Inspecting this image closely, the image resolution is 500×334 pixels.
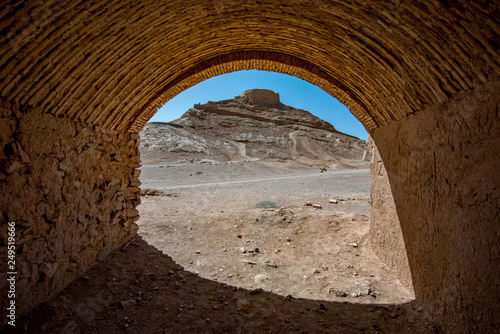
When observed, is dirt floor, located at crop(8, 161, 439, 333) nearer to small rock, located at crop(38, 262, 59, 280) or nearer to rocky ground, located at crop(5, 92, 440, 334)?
rocky ground, located at crop(5, 92, 440, 334)

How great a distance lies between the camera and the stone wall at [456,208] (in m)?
2.14

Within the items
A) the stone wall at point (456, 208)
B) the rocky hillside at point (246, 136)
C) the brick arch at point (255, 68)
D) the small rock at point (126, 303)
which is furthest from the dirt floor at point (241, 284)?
the rocky hillside at point (246, 136)

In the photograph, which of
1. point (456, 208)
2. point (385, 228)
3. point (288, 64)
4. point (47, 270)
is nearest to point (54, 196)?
point (47, 270)

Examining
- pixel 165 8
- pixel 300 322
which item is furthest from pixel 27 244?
pixel 300 322

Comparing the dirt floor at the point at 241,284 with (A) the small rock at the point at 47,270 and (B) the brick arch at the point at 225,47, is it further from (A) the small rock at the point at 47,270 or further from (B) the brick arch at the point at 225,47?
(B) the brick arch at the point at 225,47

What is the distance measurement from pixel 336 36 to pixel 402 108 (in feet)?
4.34

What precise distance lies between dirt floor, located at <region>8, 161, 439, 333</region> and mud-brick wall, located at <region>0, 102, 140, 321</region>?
11.5 inches

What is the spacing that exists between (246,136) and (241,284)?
126 ft

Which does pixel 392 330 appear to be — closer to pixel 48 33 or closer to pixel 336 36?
pixel 336 36

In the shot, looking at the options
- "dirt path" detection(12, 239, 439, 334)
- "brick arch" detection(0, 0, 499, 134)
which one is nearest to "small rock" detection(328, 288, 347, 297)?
"dirt path" detection(12, 239, 439, 334)

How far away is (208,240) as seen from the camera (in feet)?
18.1

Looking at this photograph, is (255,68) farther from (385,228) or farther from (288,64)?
(385,228)

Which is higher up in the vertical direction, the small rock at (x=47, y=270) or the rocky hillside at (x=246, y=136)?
the rocky hillside at (x=246, y=136)

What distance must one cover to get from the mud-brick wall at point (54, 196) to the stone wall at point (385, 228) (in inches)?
180
